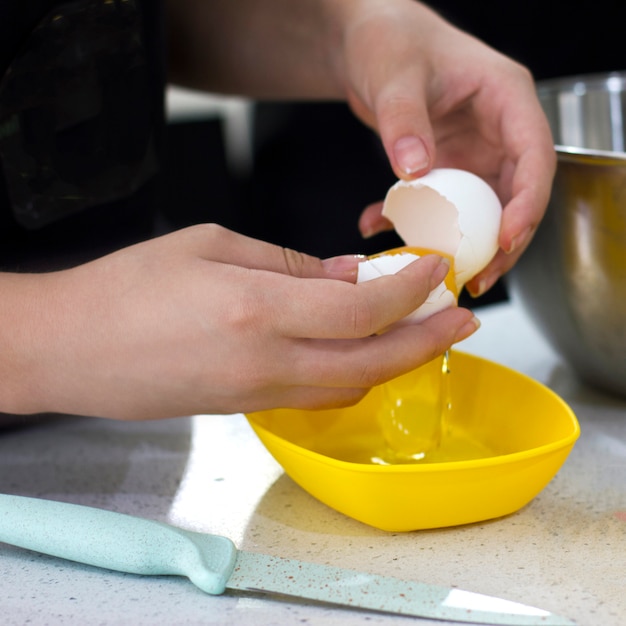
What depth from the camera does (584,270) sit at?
953 millimetres

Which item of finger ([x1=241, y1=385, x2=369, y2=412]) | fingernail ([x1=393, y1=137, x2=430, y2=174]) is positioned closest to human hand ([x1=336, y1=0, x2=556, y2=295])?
fingernail ([x1=393, y1=137, x2=430, y2=174])

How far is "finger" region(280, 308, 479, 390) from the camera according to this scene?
28.0 inches

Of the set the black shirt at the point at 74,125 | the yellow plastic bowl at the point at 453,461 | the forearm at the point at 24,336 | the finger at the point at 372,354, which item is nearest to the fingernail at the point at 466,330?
the finger at the point at 372,354

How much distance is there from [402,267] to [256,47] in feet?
2.39

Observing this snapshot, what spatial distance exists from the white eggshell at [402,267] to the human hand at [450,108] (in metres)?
0.12

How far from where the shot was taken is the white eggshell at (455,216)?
85 centimetres

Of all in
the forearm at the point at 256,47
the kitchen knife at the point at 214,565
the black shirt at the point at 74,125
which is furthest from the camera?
the forearm at the point at 256,47

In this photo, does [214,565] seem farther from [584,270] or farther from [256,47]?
[256,47]

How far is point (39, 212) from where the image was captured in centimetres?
103

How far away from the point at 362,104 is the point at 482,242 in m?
0.42

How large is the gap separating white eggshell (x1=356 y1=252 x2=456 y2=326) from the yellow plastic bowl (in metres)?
0.14

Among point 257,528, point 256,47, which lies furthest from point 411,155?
point 256,47

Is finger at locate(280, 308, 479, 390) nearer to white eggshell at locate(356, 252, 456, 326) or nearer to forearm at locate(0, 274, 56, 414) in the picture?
white eggshell at locate(356, 252, 456, 326)

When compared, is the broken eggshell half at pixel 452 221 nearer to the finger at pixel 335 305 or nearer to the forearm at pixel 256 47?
the finger at pixel 335 305
